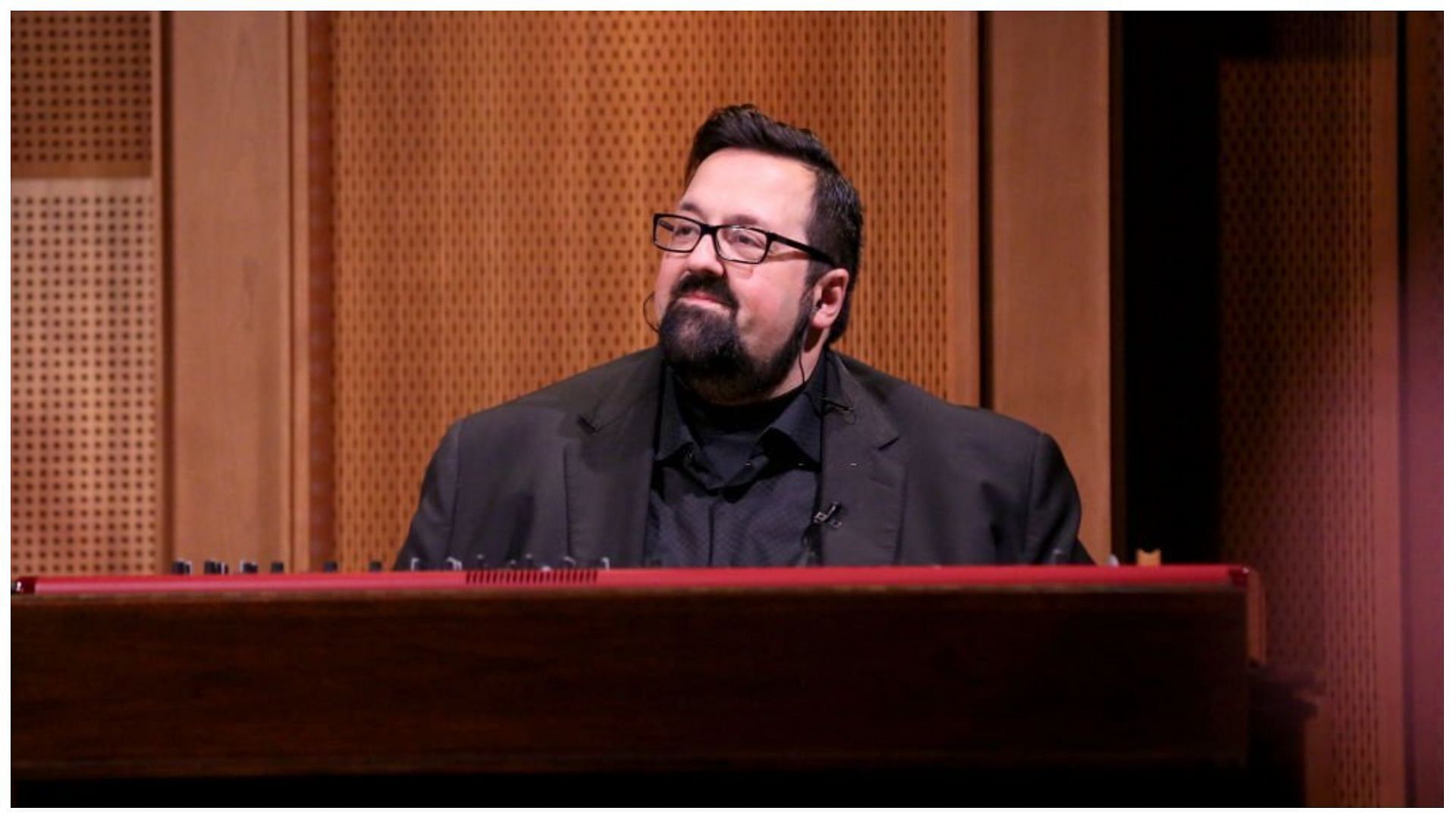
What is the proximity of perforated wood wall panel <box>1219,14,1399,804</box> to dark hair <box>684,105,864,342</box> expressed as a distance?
1.15 metres

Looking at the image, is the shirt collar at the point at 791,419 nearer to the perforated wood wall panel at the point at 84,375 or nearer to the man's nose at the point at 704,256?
the man's nose at the point at 704,256

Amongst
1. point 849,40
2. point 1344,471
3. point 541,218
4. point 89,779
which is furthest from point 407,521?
point 1344,471

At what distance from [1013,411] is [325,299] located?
4.94 ft

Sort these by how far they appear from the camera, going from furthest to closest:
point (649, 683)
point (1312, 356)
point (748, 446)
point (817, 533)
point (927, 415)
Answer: point (1312, 356) < point (927, 415) < point (748, 446) < point (817, 533) < point (649, 683)

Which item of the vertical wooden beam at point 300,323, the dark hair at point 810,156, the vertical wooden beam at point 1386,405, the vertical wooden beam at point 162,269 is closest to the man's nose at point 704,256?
the dark hair at point 810,156

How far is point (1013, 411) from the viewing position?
2.88 m

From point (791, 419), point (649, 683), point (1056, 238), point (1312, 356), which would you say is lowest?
point (649, 683)

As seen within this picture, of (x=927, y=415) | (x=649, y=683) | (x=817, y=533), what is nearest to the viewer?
(x=649, y=683)

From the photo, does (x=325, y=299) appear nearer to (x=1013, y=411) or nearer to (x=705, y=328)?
(x=705, y=328)

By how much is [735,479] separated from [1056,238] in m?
1.09

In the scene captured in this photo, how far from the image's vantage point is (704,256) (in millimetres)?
2164

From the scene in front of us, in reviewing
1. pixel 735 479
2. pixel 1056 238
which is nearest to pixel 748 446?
pixel 735 479

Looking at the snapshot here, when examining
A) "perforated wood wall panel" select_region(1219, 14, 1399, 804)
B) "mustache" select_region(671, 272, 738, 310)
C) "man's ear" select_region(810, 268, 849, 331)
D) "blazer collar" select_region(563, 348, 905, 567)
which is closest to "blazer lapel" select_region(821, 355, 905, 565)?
"blazer collar" select_region(563, 348, 905, 567)

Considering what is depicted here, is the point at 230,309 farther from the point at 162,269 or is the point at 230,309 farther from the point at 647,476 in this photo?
the point at 647,476
